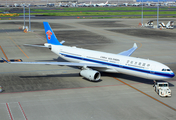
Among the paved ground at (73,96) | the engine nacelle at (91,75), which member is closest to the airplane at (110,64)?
the engine nacelle at (91,75)

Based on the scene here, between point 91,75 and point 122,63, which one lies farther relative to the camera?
point 122,63

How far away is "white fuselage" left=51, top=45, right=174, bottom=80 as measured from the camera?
31.6m

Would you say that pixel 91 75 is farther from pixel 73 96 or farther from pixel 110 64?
pixel 73 96

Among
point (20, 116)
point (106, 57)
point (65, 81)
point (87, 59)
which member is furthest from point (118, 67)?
point (20, 116)

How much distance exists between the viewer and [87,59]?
3822 cm

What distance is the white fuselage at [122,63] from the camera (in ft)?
104

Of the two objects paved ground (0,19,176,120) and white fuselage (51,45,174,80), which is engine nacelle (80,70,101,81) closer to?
paved ground (0,19,176,120)

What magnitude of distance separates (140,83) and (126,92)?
459cm

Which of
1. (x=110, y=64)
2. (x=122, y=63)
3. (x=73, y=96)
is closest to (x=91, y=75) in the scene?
(x=110, y=64)

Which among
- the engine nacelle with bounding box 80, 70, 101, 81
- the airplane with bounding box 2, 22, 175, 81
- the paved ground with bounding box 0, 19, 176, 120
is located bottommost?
the paved ground with bounding box 0, 19, 176, 120

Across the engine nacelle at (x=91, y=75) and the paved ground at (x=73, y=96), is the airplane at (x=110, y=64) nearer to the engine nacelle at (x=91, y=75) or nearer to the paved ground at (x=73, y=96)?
the engine nacelle at (x=91, y=75)

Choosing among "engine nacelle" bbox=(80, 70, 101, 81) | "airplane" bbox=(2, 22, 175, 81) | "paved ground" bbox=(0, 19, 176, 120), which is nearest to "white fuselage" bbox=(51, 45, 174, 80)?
"airplane" bbox=(2, 22, 175, 81)

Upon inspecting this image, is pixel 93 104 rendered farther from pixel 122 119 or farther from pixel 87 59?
pixel 87 59

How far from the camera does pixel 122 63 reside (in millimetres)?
34562
